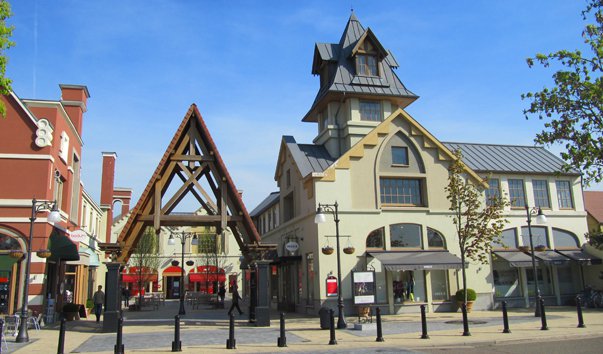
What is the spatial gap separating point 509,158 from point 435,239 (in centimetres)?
889

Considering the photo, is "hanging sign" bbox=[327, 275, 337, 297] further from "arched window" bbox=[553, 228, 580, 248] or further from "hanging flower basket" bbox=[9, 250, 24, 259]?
"arched window" bbox=[553, 228, 580, 248]

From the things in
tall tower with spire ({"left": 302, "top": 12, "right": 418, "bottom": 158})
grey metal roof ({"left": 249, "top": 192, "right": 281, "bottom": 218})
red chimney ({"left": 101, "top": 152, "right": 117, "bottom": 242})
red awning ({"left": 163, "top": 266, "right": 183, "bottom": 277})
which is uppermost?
tall tower with spire ({"left": 302, "top": 12, "right": 418, "bottom": 158})

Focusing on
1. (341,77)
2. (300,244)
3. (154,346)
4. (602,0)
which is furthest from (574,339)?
(341,77)

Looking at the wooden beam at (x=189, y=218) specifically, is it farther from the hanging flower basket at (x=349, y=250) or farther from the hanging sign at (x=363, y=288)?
the hanging sign at (x=363, y=288)

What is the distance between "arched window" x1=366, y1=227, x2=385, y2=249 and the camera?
25494 millimetres

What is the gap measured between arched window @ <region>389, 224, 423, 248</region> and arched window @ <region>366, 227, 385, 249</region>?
0.50 metres

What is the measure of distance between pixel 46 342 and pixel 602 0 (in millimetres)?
20741

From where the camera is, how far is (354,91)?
29.1 meters

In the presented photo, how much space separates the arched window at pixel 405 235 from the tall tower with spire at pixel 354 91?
5.86m

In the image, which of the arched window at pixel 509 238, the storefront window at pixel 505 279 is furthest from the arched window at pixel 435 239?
the arched window at pixel 509 238

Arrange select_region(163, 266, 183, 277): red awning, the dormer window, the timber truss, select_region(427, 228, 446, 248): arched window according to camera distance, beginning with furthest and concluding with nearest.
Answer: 1. select_region(163, 266, 183, 277): red awning
2. the dormer window
3. select_region(427, 228, 446, 248): arched window
4. the timber truss

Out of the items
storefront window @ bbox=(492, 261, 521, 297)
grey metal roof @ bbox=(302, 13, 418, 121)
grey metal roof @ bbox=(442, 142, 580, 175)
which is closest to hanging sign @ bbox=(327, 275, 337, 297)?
storefront window @ bbox=(492, 261, 521, 297)

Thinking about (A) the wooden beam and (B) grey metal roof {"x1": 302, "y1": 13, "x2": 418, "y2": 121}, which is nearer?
(A) the wooden beam

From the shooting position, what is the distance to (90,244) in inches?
1266
